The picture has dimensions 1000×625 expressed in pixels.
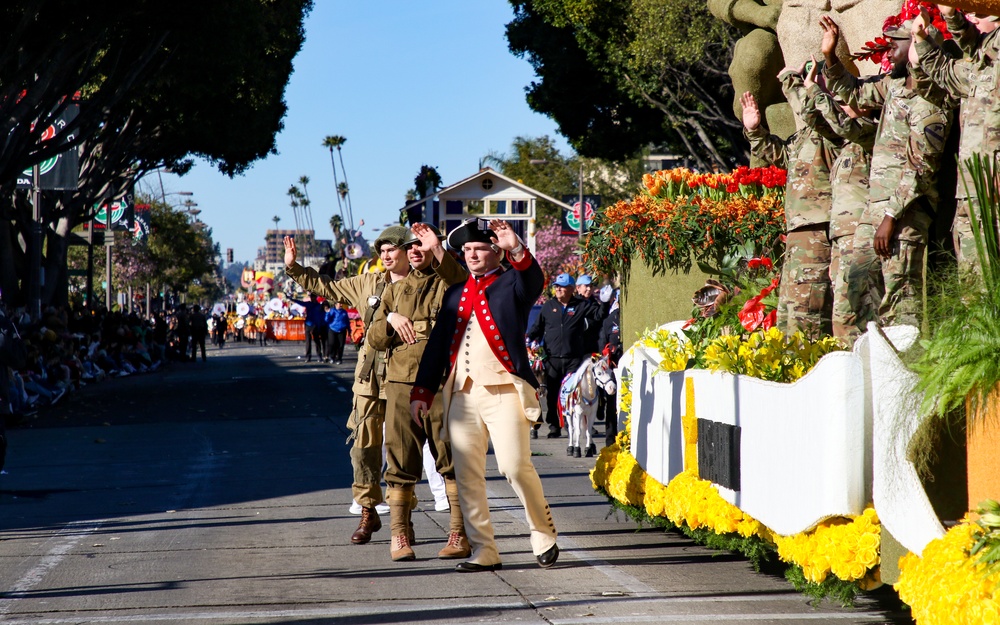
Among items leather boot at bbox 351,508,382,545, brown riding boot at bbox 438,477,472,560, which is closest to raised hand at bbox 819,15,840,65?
brown riding boot at bbox 438,477,472,560

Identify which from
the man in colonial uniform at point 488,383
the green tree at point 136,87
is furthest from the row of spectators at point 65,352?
the man in colonial uniform at point 488,383

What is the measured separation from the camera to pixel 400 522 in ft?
25.0

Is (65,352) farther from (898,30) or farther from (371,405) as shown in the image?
(898,30)

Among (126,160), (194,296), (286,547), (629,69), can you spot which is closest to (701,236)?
(286,547)

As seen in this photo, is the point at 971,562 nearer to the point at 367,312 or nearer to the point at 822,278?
the point at 822,278

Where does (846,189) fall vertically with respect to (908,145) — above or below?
below

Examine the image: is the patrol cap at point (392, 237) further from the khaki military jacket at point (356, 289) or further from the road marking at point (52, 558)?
the road marking at point (52, 558)

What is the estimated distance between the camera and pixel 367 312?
821 cm

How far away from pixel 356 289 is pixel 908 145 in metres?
3.70

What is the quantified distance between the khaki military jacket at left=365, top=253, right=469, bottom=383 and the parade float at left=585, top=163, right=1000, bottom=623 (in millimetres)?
1456

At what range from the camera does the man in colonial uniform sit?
7.07m

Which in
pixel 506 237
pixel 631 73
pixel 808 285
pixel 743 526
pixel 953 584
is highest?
pixel 631 73

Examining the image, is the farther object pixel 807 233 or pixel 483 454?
pixel 807 233

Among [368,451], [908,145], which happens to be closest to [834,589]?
[908,145]
